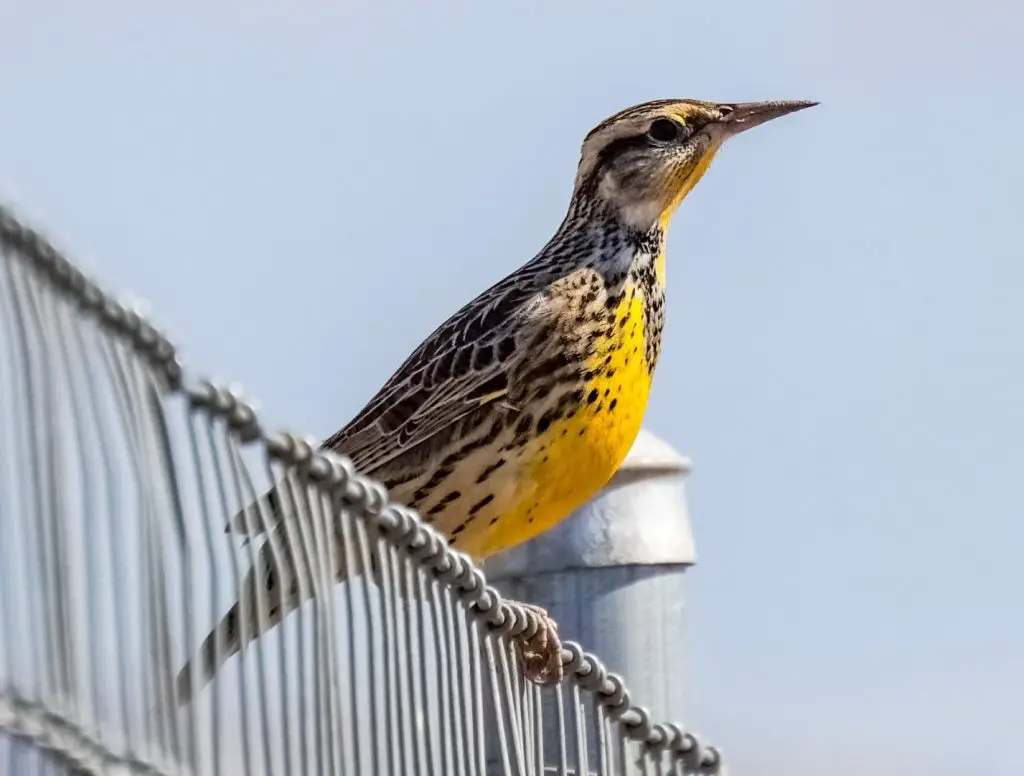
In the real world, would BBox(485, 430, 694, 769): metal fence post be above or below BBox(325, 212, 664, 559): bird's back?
below

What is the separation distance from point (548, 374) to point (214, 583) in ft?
10.2

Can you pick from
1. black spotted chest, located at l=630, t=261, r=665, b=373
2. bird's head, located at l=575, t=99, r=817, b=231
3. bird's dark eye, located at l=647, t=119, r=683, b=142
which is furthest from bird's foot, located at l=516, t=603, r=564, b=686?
bird's dark eye, located at l=647, t=119, r=683, b=142

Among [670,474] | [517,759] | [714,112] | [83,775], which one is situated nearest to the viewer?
[83,775]

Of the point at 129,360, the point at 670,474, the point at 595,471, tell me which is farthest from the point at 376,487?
the point at 595,471

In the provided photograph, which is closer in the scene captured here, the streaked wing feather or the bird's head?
the streaked wing feather

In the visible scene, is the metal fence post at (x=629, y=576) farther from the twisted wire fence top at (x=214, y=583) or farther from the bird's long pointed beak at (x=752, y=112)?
the bird's long pointed beak at (x=752, y=112)

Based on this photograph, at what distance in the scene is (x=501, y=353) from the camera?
5.11 meters

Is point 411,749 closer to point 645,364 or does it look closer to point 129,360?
point 129,360

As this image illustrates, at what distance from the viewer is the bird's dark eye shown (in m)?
5.92

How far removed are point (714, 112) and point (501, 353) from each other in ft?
3.93

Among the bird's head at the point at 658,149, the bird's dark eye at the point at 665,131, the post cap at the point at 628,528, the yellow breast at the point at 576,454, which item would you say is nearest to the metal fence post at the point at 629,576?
the post cap at the point at 628,528

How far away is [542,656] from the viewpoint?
3221mm

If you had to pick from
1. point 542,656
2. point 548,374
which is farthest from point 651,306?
point 542,656

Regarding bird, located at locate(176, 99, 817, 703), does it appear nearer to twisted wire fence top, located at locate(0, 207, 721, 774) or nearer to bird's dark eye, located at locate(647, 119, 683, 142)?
bird's dark eye, located at locate(647, 119, 683, 142)
